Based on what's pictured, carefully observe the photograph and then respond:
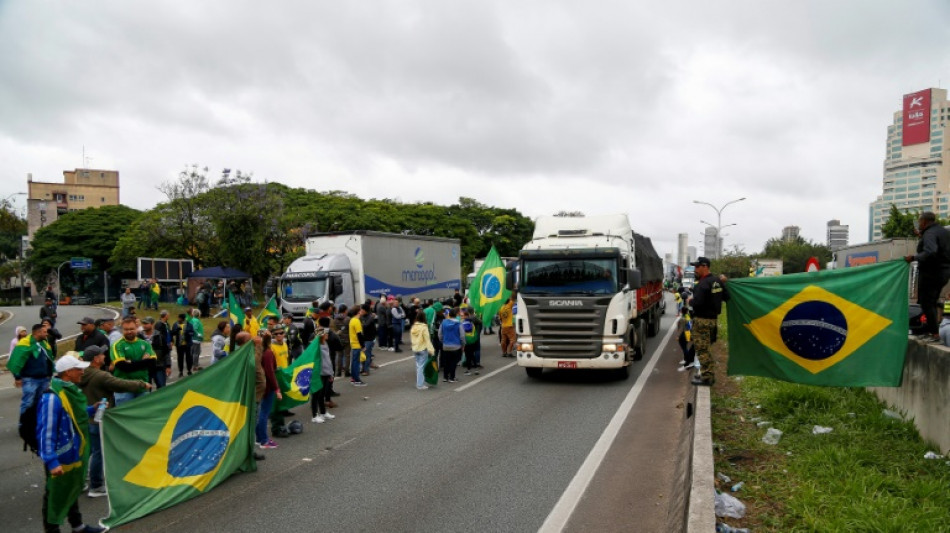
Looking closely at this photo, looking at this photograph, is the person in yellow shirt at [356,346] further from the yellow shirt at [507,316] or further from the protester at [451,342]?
the yellow shirt at [507,316]

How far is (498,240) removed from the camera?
7675 centimetres

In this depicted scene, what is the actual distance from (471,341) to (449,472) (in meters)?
7.71

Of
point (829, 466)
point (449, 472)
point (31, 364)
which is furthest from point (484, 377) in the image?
point (829, 466)

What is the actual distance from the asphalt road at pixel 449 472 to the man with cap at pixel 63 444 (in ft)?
1.88

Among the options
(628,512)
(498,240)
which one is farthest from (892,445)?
(498,240)

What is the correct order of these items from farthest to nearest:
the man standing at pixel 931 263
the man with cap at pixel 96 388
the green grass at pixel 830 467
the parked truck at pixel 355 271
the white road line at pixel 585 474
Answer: the parked truck at pixel 355 271
the man standing at pixel 931 263
the man with cap at pixel 96 388
the white road line at pixel 585 474
the green grass at pixel 830 467

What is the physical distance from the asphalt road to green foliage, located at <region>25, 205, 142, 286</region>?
59133 millimetres

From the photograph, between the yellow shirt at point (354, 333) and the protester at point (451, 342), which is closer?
the yellow shirt at point (354, 333)

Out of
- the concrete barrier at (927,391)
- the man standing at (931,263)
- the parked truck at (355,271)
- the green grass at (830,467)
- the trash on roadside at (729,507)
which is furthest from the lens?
the parked truck at (355,271)

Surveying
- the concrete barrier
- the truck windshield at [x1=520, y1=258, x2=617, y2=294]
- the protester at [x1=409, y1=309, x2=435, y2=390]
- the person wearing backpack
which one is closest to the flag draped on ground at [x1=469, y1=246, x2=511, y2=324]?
the person wearing backpack

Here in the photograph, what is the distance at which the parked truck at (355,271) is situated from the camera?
901 inches

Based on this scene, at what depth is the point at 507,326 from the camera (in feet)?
60.7

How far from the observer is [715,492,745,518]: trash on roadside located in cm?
557

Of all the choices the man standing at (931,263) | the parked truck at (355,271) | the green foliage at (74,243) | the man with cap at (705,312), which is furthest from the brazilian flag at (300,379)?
the green foliage at (74,243)
